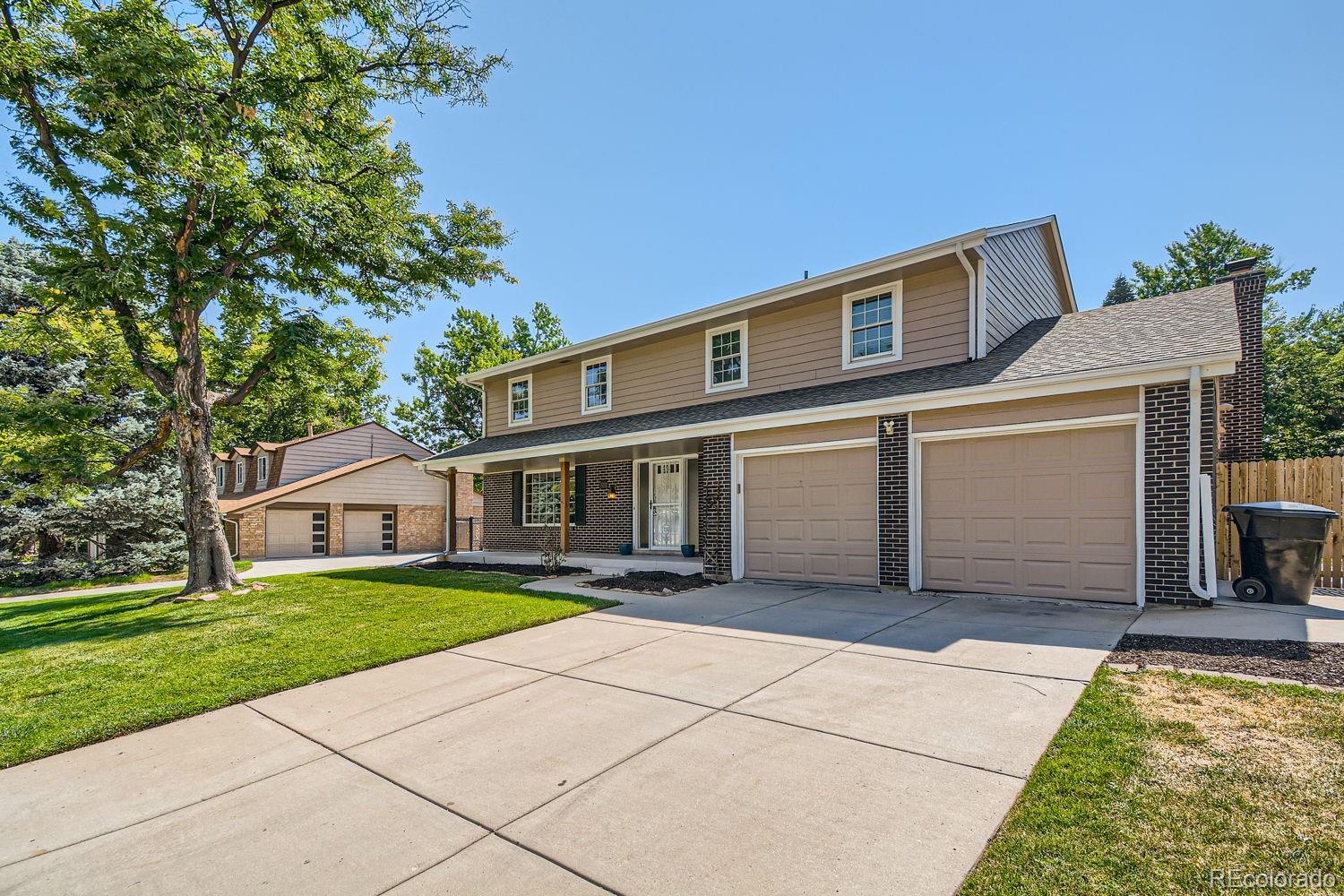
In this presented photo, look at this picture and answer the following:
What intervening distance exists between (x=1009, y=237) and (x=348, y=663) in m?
11.6

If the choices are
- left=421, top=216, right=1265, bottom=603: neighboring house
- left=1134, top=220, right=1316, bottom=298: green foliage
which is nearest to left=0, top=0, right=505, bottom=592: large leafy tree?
left=421, top=216, right=1265, bottom=603: neighboring house

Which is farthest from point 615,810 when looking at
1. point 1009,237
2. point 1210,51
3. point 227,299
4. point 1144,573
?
point 1210,51

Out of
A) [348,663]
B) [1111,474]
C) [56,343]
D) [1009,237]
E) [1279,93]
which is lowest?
[348,663]

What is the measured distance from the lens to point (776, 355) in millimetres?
11719

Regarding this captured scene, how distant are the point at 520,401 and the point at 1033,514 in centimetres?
1333

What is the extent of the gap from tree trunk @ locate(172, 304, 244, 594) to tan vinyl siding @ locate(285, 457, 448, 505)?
36.4 ft

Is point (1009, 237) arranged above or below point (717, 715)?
above

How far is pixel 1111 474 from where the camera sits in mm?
7203

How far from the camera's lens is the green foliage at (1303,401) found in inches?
884

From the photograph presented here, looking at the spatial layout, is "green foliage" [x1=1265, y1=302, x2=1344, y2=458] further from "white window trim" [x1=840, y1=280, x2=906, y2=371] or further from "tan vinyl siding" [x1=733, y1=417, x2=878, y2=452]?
"tan vinyl siding" [x1=733, y1=417, x2=878, y2=452]

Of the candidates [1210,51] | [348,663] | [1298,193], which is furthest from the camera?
[1298,193]

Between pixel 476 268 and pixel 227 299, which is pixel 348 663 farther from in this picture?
pixel 476 268

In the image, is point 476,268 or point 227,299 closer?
point 227,299

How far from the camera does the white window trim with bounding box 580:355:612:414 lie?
14.9 m
